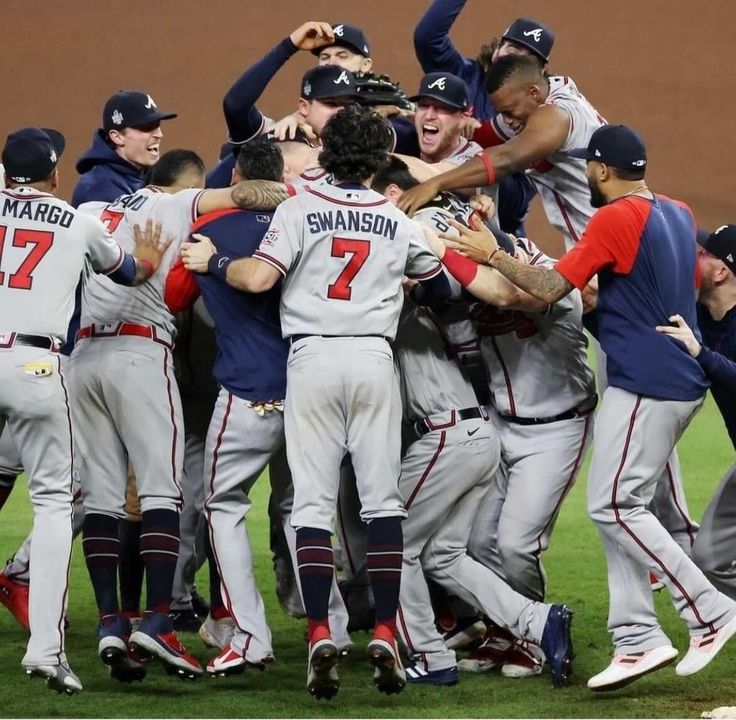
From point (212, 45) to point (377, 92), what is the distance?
9.37 meters

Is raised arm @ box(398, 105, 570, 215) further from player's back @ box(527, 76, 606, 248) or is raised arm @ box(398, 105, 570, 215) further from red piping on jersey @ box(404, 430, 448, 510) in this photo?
red piping on jersey @ box(404, 430, 448, 510)

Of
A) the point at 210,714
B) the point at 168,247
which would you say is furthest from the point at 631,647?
the point at 168,247

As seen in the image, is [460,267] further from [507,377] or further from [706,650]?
[706,650]

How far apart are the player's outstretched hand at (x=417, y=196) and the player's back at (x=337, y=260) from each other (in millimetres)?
424

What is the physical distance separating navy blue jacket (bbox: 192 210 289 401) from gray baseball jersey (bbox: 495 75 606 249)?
5.19 ft

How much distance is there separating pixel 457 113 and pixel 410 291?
3.46ft

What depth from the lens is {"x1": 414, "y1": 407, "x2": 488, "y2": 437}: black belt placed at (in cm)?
480

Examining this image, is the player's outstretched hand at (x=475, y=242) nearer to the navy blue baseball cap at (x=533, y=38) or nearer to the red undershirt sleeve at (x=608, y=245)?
the red undershirt sleeve at (x=608, y=245)

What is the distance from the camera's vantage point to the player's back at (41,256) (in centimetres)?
451

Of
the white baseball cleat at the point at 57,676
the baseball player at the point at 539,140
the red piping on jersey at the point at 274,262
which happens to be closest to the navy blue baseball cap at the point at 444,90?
the baseball player at the point at 539,140

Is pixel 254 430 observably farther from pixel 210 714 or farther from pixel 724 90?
pixel 724 90

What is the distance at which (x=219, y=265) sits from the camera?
15.2 ft

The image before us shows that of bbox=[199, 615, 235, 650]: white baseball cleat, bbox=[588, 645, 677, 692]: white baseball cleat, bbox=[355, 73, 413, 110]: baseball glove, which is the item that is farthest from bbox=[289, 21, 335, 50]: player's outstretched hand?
bbox=[588, 645, 677, 692]: white baseball cleat

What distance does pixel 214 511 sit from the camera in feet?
15.6
